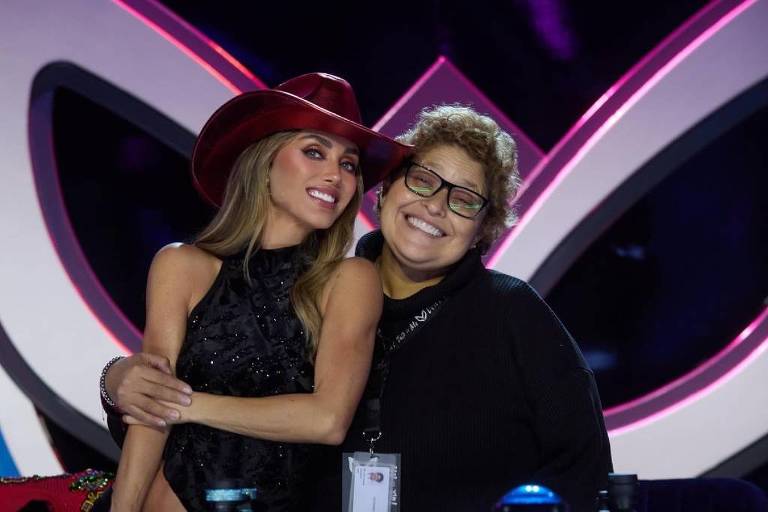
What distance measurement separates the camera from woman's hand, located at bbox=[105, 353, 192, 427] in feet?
7.09

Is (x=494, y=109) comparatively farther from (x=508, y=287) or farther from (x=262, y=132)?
(x=262, y=132)

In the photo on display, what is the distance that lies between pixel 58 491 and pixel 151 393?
2.97 ft

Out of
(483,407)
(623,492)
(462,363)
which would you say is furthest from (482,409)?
(623,492)

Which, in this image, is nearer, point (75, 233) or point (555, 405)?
point (555, 405)

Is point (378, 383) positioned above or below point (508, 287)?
below

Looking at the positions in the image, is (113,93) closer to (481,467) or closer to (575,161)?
(575,161)

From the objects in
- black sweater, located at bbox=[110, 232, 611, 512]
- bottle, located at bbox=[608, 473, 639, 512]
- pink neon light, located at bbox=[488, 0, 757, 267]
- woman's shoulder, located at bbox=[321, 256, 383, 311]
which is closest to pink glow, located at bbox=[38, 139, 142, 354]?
black sweater, located at bbox=[110, 232, 611, 512]

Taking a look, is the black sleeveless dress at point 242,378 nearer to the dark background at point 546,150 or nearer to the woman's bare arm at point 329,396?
the woman's bare arm at point 329,396

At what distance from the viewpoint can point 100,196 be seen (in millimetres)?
3990

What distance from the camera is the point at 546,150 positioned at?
393 centimetres

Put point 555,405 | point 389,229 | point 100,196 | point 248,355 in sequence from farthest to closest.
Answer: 1. point 100,196
2. point 389,229
3. point 555,405
4. point 248,355

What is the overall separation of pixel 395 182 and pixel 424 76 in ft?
3.74

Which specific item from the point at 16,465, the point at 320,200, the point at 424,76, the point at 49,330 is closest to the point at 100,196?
the point at 49,330

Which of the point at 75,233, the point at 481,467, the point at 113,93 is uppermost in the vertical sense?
the point at 113,93
